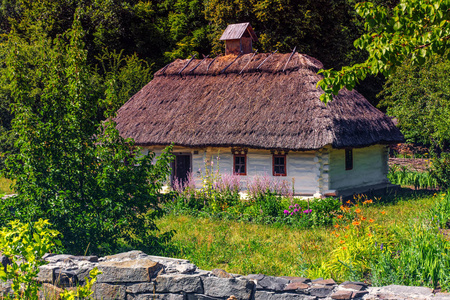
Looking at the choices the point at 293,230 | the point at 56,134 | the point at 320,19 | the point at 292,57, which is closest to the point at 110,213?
the point at 56,134

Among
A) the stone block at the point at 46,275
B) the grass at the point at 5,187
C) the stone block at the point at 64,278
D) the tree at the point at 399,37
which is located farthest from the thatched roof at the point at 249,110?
the stone block at the point at 46,275

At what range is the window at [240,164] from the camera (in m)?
16.0

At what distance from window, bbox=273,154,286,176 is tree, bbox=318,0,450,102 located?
347 inches

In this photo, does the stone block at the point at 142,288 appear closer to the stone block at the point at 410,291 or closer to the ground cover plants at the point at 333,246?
the ground cover plants at the point at 333,246

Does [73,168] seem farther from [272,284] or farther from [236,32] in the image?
[236,32]

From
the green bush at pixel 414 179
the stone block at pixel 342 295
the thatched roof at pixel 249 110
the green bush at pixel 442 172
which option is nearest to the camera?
the stone block at pixel 342 295

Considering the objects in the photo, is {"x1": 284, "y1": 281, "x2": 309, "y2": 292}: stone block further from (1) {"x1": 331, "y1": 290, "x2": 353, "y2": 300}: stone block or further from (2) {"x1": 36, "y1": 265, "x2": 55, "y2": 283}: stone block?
(2) {"x1": 36, "y1": 265, "x2": 55, "y2": 283}: stone block

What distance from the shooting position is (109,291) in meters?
5.67

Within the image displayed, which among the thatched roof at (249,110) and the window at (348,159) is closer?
the thatched roof at (249,110)

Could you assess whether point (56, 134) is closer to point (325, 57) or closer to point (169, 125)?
point (169, 125)

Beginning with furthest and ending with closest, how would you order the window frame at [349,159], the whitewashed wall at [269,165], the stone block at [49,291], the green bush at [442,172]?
the window frame at [349,159]
the green bush at [442,172]
the whitewashed wall at [269,165]
the stone block at [49,291]

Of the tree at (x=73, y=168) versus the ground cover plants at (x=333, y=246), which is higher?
the tree at (x=73, y=168)

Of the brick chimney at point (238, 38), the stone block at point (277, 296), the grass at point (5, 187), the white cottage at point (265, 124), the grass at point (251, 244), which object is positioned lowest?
the grass at point (251, 244)

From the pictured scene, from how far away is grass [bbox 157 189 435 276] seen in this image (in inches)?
314
